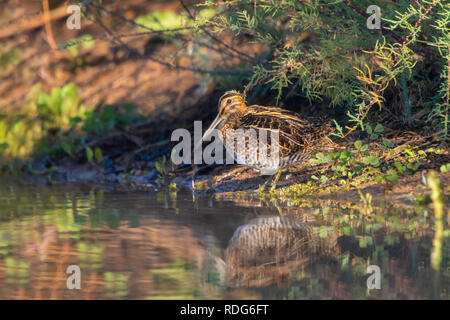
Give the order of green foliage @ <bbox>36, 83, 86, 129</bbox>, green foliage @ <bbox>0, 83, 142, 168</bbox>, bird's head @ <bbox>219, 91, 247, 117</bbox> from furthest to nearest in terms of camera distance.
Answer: green foliage @ <bbox>36, 83, 86, 129</bbox> → green foliage @ <bbox>0, 83, 142, 168</bbox> → bird's head @ <bbox>219, 91, 247, 117</bbox>

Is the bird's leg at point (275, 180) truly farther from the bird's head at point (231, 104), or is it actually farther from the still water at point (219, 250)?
the bird's head at point (231, 104)

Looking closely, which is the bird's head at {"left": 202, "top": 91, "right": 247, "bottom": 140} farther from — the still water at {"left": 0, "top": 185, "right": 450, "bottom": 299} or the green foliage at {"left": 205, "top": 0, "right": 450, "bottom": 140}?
the still water at {"left": 0, "top": 185, "right": 450, "bottom": 299}

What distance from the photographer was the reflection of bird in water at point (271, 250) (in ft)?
13.9

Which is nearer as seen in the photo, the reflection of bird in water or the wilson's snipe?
the reflection of bird in water

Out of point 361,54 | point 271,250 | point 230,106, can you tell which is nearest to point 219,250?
point 271,250

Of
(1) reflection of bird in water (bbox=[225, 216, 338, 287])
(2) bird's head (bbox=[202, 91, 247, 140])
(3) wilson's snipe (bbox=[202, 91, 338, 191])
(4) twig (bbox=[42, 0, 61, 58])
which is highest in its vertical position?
(4) twig (bbox=[42, 0, 61, 58])

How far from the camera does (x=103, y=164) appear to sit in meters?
9.49

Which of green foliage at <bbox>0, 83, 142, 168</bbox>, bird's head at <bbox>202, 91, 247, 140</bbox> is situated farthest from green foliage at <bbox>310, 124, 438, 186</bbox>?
green foliage at <bbox>0, 83, 142, 168</bbox>

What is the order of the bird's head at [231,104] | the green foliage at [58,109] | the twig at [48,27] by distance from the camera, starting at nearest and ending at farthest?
the bird's head at [231,104]
the green foliage at [58,109]
the twig at [48,27]

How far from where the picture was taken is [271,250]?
15.9 feet

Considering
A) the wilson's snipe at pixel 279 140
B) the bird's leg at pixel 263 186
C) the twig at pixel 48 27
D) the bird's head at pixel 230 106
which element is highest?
the twig at pixel 48 27

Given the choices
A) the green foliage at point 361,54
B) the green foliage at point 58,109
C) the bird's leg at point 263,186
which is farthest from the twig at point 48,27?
the bird's leg at point 263,186

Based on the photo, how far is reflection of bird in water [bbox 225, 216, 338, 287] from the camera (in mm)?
4230
